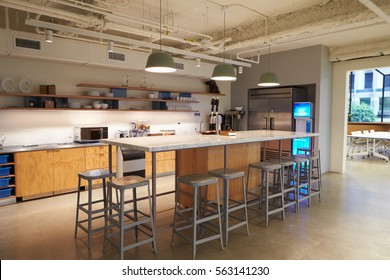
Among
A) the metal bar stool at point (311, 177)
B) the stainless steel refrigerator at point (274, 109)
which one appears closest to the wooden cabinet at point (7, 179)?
the metal bar stool at point (311, 177)

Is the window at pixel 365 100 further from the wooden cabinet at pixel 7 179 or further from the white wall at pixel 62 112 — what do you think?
the wooden cabinet at pixel 7 179

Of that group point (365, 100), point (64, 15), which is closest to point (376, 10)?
point (64, 15)

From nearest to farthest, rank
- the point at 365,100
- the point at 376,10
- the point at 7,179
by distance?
the point at 376,10, the point at 7,179, the point at 365,100

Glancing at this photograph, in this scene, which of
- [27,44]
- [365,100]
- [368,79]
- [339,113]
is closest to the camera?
[27,44]

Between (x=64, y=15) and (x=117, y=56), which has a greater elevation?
(x=64, y=15)

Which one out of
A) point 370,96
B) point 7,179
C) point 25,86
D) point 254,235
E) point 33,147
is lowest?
point 254,235

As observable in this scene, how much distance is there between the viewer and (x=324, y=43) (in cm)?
637

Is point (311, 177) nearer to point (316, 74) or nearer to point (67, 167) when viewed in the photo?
point (316, 74)

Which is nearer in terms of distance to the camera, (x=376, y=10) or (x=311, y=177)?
(x=376, y=10)

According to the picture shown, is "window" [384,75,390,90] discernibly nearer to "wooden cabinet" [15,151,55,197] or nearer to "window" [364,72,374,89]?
"window" [364,72,374,89]

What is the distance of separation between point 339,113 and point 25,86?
6664 millimetres

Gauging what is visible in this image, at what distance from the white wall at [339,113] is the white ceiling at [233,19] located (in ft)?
1.52

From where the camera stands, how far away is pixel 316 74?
654cm

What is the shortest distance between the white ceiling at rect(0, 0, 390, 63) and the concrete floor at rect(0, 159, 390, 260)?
274cm
